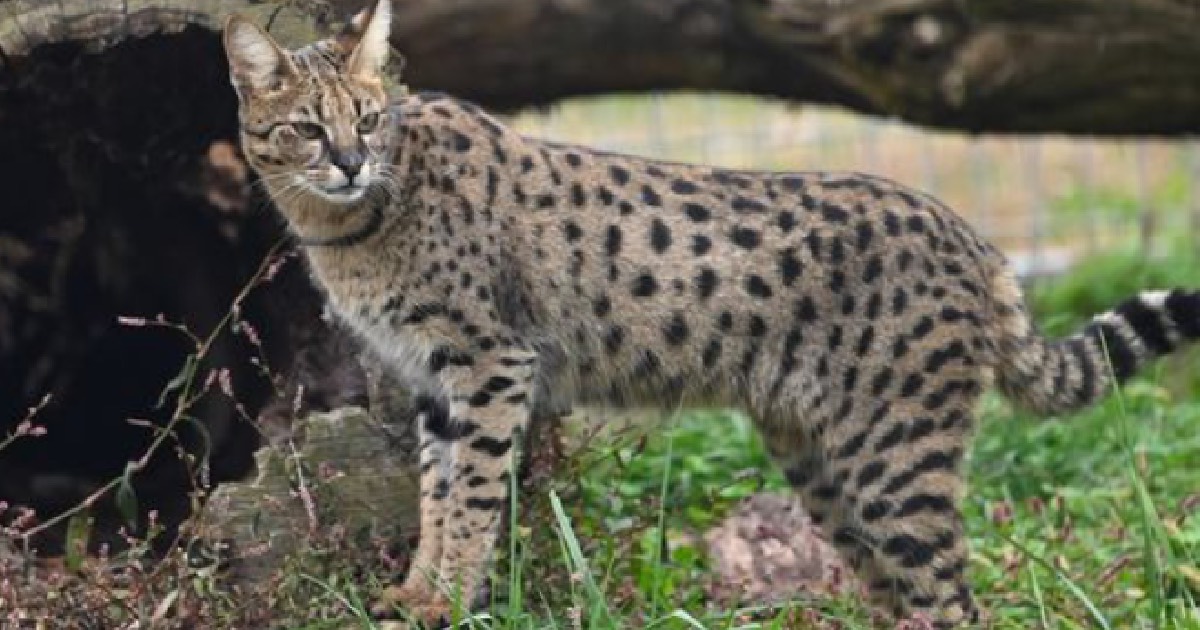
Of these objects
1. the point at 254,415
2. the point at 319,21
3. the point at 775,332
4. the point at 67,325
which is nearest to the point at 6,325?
the point at 67,325

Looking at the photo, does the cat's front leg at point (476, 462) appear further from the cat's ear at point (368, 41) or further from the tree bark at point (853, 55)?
the tree bark at point (853, 55)

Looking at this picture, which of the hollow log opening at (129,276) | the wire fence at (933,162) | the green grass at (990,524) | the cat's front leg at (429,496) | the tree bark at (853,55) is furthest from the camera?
the wire fence at (933,162)

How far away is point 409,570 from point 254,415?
186 centimetres

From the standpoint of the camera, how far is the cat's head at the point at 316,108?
18.4 ft

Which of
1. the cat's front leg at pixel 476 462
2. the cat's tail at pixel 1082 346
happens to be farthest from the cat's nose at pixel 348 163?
the cat's tail at pixel 1082 346

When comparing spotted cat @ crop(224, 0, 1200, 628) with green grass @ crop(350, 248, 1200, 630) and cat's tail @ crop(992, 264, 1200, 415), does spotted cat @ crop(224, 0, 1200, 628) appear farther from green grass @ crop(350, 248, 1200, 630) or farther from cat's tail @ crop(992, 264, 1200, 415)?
green grass @ crop(350, 248, 1200, 630)

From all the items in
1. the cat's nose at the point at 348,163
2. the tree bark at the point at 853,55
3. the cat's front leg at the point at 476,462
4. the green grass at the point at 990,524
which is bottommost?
the green grass at the point at 990,524

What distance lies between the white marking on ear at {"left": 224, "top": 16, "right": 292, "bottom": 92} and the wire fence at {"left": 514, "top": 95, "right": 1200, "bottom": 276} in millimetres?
5513

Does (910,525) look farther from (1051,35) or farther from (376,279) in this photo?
(1051,35)

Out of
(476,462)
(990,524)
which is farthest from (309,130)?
(990,524)

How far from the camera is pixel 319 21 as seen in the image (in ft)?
20.2

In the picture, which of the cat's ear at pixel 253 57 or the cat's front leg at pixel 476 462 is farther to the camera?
the cat's front leg at pixel 476 462

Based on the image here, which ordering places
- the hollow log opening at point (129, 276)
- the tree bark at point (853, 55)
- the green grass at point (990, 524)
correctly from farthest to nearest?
the tree bark at point (853, 55), the hollow log opening at point (129, 276), the green grass at point (990, 524)

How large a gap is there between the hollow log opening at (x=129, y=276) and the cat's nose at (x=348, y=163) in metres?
0.63
